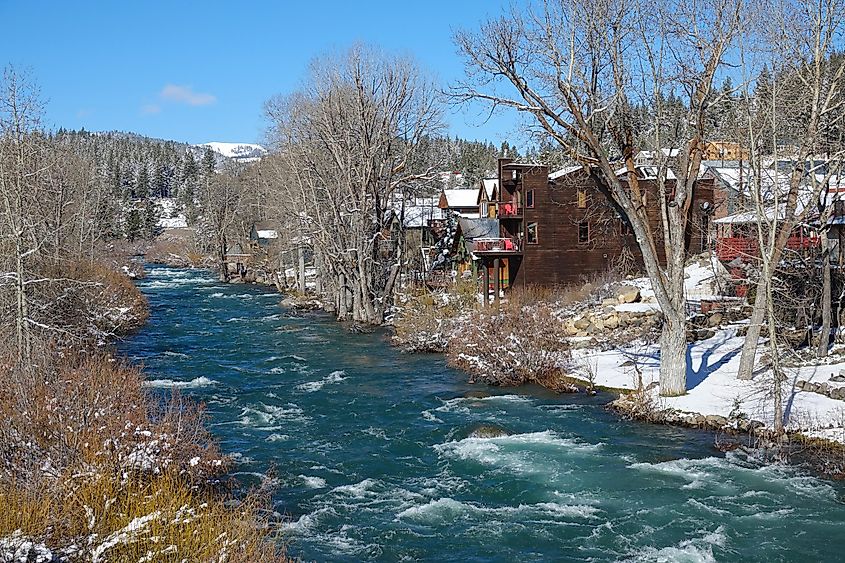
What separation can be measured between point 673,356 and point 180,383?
15.2 metres

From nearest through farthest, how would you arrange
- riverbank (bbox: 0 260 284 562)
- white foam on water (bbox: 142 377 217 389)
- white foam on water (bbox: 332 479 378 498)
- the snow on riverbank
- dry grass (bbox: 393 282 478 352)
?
riverbank (bbox: 0 260 284 562) → white foam on water (bbox: 332 479 378 498) → the snow on riverbank → white foam on water (bbox: 142 377 217 389) → dry grass (bbox: 393 282 478 352)

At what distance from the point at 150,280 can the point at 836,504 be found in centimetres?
6585

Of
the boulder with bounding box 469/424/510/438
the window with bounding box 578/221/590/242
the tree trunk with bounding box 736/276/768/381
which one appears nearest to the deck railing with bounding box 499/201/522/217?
the window with bounding box 578/221/590/242

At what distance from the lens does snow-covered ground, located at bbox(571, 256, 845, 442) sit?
1791 centimetres

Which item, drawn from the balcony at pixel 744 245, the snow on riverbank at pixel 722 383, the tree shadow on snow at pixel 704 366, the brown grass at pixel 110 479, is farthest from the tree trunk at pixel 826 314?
the brown grass at pixel 110 479

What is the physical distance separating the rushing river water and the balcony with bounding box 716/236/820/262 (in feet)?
35.9

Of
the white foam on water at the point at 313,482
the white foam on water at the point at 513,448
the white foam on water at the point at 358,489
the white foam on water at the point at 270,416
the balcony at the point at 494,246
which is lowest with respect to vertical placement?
the white foam on water at the point at 358,489

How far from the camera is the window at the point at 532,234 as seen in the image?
1697 inches

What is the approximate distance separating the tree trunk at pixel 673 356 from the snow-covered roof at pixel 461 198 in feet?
155

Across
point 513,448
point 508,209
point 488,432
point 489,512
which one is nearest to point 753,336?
point 513,448

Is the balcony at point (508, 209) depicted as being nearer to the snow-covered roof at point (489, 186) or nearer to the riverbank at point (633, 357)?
the snow-covered roof at point (489, 186)

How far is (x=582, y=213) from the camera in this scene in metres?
43.8

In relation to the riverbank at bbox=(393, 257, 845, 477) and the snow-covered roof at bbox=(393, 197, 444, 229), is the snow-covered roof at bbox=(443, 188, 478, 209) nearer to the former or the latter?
the snow-covered roof at bbox=(393, 197, 444, 229)

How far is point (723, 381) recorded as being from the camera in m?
21.4
